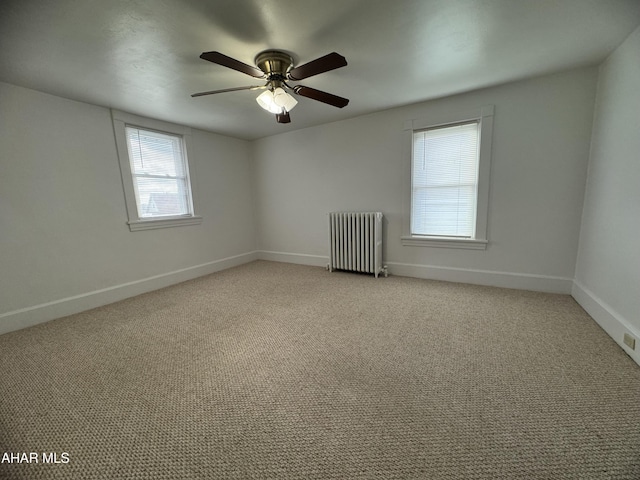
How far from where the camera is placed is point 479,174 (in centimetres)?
290

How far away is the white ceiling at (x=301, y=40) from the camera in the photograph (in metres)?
1.49

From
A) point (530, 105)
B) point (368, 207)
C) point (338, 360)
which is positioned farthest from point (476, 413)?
point (530, 105)

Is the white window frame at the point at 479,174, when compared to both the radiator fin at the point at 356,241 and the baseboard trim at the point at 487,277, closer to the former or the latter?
the baseboard trim at the point at 487,277

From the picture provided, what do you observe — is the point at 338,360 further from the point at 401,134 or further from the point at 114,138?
the point at 114,138

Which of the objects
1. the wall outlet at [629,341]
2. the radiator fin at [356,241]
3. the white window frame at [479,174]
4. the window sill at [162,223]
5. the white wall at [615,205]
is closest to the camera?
the wall outlet at [629,341]

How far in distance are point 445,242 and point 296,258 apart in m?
2.52

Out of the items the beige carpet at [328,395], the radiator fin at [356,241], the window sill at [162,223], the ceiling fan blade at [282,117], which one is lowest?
the beige carpet at [328,395]

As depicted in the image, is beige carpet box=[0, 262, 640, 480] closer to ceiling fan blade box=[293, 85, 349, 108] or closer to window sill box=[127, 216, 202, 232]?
window sill box=[127, 216, 202, 232]

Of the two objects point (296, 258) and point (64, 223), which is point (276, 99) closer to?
point (64, 223)

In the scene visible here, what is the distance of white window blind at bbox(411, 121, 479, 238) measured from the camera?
3.00 m

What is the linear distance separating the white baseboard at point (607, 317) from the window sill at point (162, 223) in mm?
4849

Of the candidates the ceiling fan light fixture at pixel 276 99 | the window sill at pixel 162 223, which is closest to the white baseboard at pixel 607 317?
the ceiling fan light fixture at pixel 276 99

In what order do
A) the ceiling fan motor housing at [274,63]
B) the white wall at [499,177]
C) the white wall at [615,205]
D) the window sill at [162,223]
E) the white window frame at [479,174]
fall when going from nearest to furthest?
the white wall at [615,205], the ceiling fan motor housing at [274,63], the white wall at [499,177], the white window frame at [479,174], the window sill at [162,223]

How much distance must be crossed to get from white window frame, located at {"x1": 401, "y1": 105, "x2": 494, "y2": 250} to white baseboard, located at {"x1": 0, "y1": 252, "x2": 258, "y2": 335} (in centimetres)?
329
